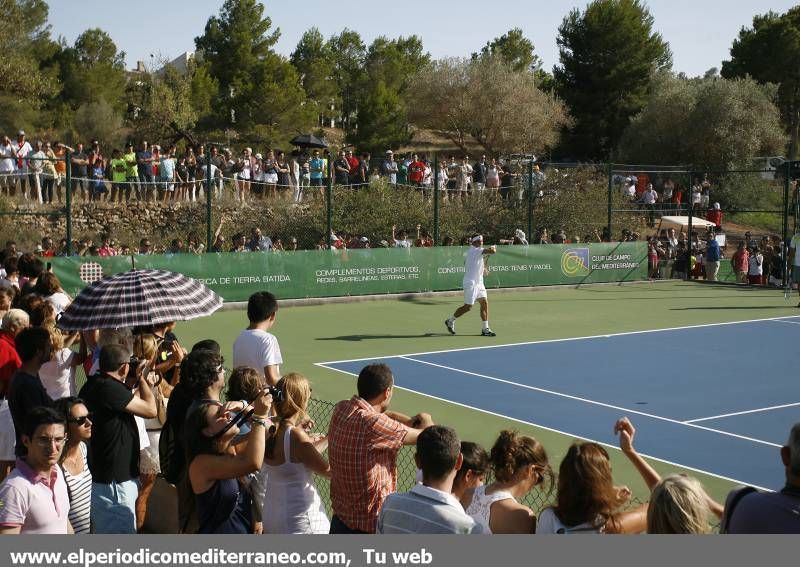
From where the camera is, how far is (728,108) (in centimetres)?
5088

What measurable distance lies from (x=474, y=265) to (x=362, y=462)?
45.2 feet

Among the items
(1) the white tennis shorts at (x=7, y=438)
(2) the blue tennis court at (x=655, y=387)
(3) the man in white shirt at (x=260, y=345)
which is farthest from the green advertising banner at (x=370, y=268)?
(1) the white tennis shorts at (x=7, y=438)

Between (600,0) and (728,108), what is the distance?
50.8 feet

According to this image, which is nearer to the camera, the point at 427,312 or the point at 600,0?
the point at 427,312

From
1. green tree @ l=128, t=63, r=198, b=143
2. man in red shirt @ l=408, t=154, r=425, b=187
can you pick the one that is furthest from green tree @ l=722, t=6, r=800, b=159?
man in red shirt @ l=408, t=154, r=425, b=187

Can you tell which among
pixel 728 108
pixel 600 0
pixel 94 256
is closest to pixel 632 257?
pixel 94 256

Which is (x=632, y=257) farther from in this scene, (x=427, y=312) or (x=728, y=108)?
(x=728, y=108)

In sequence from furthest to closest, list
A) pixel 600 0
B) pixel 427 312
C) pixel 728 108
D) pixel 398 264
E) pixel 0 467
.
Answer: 1. pixel 600 0
2. pixel 728 108
3. pixel 398 264
4. pixel 427 312
5. pixel 0 467

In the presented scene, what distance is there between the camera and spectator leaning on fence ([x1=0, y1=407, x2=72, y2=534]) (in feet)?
17.4

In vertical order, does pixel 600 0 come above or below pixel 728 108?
above

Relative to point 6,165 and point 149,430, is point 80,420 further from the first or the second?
point 6,165

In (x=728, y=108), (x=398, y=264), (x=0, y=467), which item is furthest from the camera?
(x=728, y=108)

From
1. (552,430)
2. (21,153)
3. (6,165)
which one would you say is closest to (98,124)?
(21,153)

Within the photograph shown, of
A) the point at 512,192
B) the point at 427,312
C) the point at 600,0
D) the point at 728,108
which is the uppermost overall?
the point at 600,0
